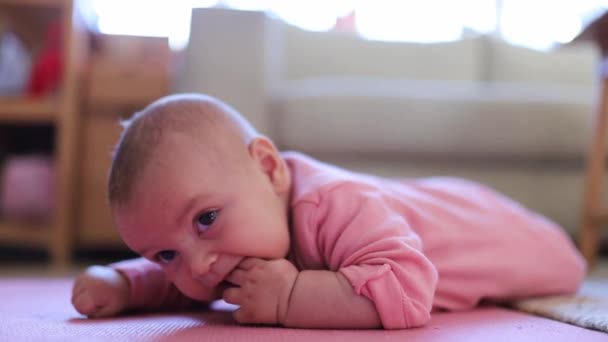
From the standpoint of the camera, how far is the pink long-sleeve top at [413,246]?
0.63m

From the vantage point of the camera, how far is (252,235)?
2.15 feet

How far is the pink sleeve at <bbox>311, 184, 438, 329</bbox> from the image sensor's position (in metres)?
0.62

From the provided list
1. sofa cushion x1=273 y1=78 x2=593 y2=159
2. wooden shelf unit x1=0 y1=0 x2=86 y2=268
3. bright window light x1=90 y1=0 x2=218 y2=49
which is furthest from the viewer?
bright window light x1=90 y1=0 x2=218 y2=49

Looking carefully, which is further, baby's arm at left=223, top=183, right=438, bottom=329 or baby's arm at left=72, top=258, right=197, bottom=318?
baby's arm at left=72, top=258, right=197, bottom=318

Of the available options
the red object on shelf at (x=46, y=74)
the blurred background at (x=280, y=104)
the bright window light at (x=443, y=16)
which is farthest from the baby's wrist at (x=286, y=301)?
the bright window light at (x=443, y=16)

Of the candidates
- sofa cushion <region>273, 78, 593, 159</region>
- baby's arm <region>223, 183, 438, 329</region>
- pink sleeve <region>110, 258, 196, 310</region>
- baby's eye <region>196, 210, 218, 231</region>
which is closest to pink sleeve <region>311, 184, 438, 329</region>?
baby's arm <region>223, 183, 438, 329</region>

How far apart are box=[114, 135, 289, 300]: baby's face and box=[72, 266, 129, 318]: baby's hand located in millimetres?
106

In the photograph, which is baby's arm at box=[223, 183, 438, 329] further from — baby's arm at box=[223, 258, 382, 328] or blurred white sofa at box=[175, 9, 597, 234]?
blurred white sofa at box=[175, 9, 597, 234]

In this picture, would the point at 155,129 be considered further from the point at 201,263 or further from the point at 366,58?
the point at 366,58

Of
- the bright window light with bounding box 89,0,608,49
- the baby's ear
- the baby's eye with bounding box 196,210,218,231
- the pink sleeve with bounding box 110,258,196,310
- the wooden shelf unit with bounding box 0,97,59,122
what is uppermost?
the bright window light with bounding box 89,0,608,49

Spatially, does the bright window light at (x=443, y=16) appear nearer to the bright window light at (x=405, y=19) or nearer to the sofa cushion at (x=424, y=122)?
the bright window light at (x=405, y=19)

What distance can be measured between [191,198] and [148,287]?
20 centimetres

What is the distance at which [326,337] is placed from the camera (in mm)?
584

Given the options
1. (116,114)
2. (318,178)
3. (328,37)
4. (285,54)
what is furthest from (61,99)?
(318,178)
